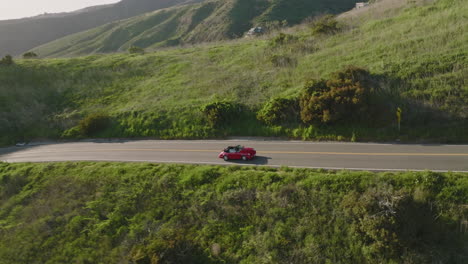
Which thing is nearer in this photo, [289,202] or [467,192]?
[467,192]

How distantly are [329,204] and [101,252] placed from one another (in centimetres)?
1601

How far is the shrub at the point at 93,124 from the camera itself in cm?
3406

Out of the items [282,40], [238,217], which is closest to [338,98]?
[238,217]

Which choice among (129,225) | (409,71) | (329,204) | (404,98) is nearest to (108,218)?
(129,225)

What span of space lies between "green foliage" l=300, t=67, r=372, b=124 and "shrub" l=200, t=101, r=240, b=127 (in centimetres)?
788

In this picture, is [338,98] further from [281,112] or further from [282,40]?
[282,40]

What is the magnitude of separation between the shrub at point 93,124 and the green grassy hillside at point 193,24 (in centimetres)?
7330

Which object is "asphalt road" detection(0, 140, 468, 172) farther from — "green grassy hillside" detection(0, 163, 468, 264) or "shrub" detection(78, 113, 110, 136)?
"shrub" detection(78, 113, 110, 136)

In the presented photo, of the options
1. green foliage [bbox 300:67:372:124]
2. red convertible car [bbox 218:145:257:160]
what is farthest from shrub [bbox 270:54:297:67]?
red convertible car [bbox 218:145:257:160]

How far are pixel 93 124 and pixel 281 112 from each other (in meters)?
25.7

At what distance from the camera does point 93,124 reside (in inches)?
1346

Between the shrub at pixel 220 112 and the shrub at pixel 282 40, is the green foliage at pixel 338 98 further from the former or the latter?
the shrub at pixel 282 40

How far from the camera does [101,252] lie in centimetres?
1747

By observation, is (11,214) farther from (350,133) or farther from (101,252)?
(350,133)
